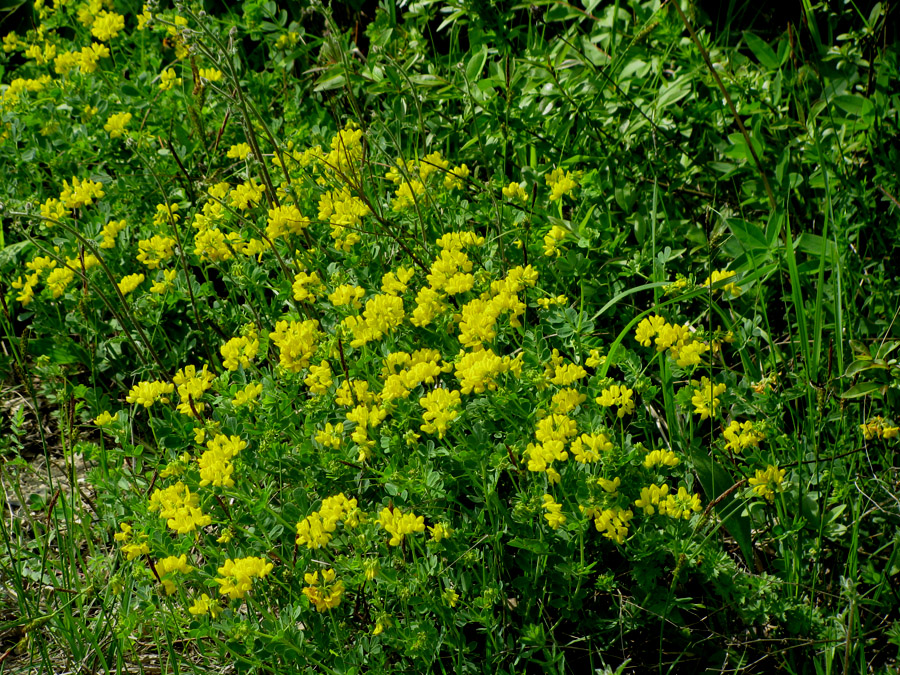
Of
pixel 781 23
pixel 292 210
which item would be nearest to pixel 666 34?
pixel 781 23

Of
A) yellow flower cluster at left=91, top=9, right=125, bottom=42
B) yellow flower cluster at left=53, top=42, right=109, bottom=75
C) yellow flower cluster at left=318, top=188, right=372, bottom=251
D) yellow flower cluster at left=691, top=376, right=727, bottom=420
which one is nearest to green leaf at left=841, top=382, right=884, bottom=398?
yellow flower cluster at left=691, top=376, right=727, bottom=420

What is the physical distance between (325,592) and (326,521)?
0.48 ft

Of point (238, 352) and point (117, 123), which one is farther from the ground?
point (117, 123)

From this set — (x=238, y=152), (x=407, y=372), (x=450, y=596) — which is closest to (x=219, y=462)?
(x=407, y=372)

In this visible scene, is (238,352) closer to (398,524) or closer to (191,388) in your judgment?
(191,388)

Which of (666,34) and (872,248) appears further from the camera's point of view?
(666,34)

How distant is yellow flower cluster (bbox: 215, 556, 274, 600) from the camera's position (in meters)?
1.68

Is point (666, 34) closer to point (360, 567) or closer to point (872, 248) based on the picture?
point (872, 248)

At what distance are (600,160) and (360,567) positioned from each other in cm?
166

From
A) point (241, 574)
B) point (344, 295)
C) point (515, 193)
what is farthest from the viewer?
point (515, 193)

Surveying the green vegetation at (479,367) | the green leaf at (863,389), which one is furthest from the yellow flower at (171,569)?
the green leaf at (863,389)

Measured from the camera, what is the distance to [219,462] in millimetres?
1847

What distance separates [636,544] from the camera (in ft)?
5.99

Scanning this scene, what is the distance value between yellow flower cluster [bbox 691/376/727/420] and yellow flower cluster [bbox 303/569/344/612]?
0.85 m
